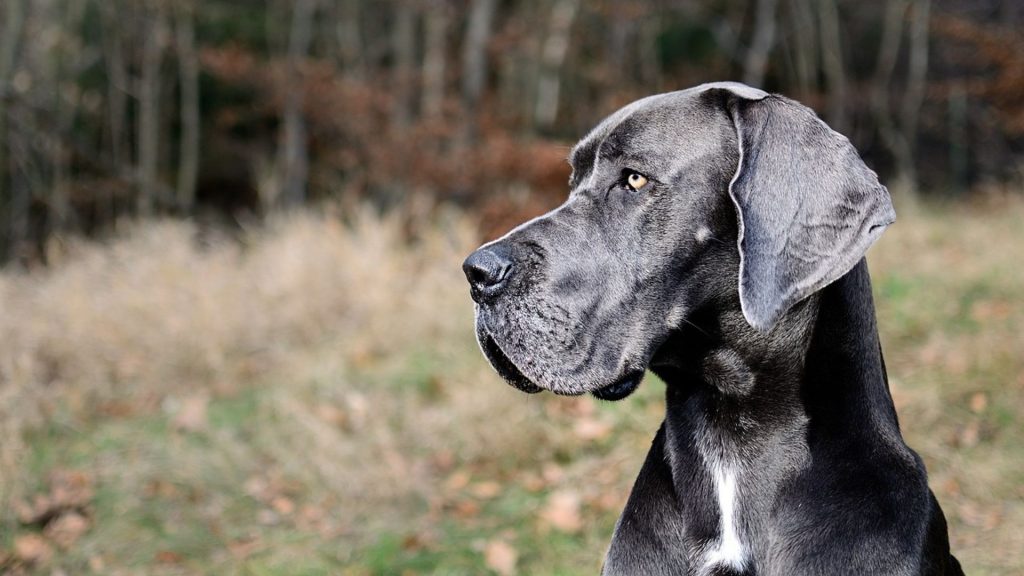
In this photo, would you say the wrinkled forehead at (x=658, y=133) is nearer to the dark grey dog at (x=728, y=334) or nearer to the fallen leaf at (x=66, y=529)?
the dark grey dog at (x=728, y=334)

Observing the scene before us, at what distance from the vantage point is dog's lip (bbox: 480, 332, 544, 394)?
8.35 feet

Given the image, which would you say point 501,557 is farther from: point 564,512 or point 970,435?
point 970,435

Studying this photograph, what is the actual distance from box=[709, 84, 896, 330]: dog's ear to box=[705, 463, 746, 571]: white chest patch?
17.9 inches

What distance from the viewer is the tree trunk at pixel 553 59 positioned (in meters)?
15.4

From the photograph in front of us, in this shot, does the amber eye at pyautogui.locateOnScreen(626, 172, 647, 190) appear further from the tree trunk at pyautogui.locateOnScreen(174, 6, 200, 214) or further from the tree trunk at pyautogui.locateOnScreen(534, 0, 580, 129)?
the tree trunk at pyautogui.locateOnScreen(174, 6, 200, 214)

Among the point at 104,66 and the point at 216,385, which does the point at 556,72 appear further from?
the point at 216,385

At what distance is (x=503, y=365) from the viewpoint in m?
2.57

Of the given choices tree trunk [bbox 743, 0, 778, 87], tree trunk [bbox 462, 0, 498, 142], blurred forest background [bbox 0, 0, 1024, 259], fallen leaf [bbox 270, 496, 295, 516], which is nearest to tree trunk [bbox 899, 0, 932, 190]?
blurred forest background [bbox 0, 0, 1024, 259]

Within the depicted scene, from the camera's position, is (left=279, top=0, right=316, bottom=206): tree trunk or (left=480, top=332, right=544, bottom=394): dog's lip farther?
(left=279, top=0, right=316, bottom=206): tree trunk

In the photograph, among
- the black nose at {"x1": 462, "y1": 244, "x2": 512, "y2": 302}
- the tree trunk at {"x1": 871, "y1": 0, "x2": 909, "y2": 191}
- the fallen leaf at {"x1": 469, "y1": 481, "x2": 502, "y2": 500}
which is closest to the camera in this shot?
the black nose at {"x1": 462, "y1": 244, "x2": 512, "y2": 302}

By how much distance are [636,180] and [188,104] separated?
1521cm

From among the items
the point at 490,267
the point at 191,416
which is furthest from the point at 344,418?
the point at 490,267

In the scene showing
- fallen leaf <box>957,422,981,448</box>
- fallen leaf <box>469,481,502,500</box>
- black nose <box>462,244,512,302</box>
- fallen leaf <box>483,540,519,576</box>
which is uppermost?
black nose <box>462,244,512,302</box>

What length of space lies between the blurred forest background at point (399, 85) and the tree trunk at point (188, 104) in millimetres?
48
